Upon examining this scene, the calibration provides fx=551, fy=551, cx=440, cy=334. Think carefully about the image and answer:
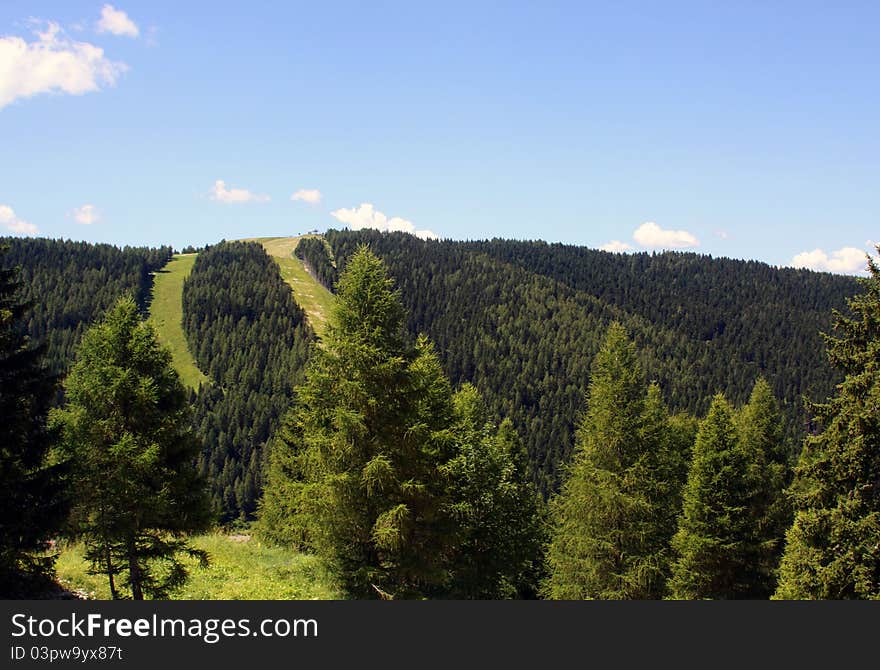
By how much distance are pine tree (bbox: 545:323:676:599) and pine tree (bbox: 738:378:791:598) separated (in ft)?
23.5

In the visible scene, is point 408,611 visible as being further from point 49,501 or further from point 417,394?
point 49,501

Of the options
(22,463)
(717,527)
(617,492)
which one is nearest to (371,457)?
(22,463)

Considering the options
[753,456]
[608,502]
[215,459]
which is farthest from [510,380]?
[608,502]

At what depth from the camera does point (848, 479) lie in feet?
47.7

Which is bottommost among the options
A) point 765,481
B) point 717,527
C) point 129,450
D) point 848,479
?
point 717,527

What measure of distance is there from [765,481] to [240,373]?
144m

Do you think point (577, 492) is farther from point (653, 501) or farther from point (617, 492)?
point (653, 501)

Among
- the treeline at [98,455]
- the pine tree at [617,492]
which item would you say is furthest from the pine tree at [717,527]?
the treeline at [98,455]

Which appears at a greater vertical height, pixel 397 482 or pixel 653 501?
pixel 397 482

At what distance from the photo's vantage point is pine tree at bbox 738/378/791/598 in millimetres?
25688

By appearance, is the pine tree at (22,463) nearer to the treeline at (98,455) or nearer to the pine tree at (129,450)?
the treeline at (98,455)

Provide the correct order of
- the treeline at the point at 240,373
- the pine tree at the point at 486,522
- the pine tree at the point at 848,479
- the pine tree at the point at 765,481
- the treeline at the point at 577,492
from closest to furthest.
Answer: the pine tree at the point at 848,479 → the treeline at the point at 577,492 → the pine tree at the point at 486,522 → the pine tree at the point at 765,481 → the treeline at the point at 240,373

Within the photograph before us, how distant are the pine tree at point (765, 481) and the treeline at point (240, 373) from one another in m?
87.0

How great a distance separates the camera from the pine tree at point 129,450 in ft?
52.0
